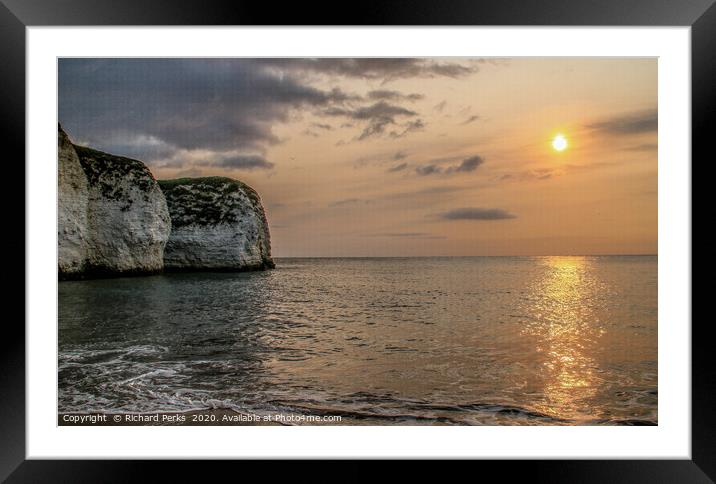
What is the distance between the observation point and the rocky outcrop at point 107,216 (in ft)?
51.6

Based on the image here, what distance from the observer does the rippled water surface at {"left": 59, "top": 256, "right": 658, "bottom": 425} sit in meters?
4.38

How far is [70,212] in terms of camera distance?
619 inches

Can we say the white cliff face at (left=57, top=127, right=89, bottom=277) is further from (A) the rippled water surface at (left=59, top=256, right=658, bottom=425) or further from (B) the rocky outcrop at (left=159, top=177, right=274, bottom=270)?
(B) the rocky outcrop at (left=159, top=177, right=274, bottom=270)

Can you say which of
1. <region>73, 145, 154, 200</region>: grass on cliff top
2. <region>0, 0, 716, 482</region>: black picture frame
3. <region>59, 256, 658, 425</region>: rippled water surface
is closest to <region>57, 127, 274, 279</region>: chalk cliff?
<region>73, 145, 154, 200</region>: grass on cliff top

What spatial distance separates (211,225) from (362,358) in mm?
19463

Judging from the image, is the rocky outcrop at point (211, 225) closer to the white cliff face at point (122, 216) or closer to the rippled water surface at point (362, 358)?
the white cliff face at point (122, 216)

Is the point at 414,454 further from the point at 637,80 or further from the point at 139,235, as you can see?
the point at 139,235

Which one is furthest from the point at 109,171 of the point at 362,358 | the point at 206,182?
the point at 362,358

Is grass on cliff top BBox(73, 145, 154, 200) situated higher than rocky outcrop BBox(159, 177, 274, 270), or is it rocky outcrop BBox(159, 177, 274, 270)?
grass on cliff top BBox(73, 145, 154, 200)

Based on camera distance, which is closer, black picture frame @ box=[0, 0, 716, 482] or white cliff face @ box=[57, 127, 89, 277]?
black picture frame @ box=[0, 0, 716, 482]

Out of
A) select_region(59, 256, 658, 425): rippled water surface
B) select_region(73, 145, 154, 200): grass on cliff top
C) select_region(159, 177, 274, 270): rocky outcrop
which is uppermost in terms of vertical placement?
select_region(73, 145, 154, 200): grass on cliff top

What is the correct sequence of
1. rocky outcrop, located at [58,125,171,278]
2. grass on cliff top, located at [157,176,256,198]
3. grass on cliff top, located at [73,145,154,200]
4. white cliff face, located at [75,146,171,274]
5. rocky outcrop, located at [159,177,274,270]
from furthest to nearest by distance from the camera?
grass on cliff top, located at [157,176,256,198], rocky outcrop, located at [159,177,274,270], grass on cliff top, located at [73,145,154,200], white cliff face, located at [75,146,171,274], rocky outcrop, located at [58,125,171,278]

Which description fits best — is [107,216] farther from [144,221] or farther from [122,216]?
[144,221]

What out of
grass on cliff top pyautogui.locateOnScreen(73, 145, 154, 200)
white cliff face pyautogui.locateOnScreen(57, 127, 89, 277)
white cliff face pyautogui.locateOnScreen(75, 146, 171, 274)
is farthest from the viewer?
grass on cliff top pyautogui.locateOnScreen(73, 145, 154, 200)
